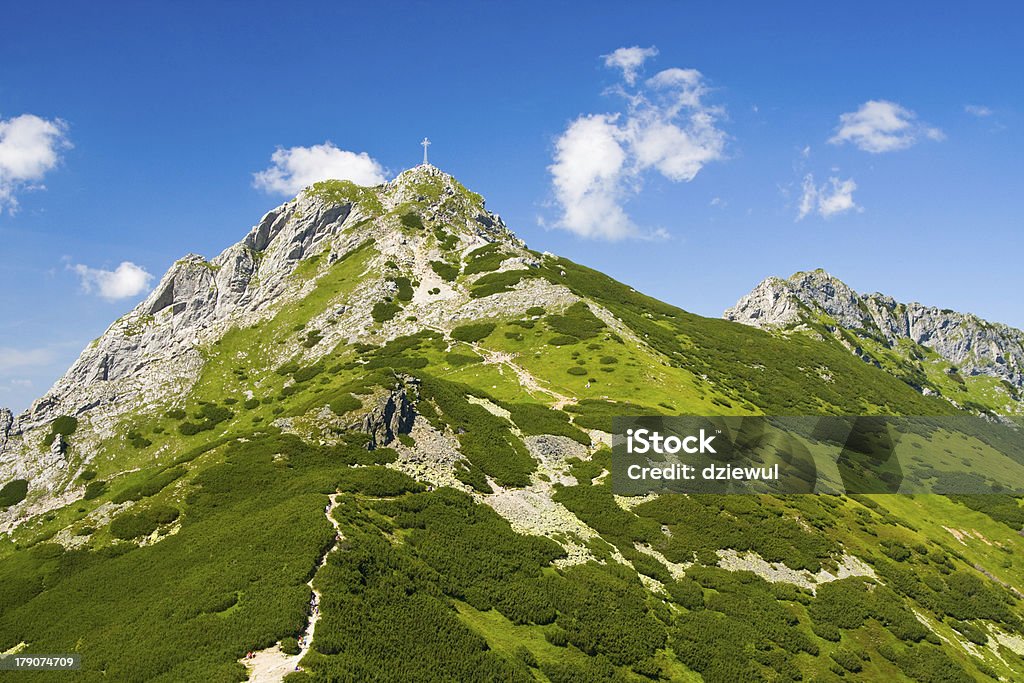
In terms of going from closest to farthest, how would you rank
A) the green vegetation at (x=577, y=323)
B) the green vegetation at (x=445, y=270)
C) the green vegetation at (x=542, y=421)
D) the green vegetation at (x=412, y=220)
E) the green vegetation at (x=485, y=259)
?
the green vegetation at (x=542, y=421) → the green vegetation at (x=577, y=323) → the green vegetation at (x=445, y=270) → the green vegetation at (x=485, y=259) → the green vegetation at (x=412, y=220)

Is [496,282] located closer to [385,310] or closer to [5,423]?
[385,310]

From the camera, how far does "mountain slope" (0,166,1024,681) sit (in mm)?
25875

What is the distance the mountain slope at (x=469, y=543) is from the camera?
84.9 ft

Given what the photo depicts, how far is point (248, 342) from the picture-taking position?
397 ft

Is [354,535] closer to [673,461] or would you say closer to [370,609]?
[370,609]

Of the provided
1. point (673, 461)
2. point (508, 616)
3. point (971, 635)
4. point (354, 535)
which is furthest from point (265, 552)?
point (971, 635)

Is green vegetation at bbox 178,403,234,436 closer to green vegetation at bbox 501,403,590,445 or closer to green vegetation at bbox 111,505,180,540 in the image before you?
green vegetation at bbox 501,403,590,445

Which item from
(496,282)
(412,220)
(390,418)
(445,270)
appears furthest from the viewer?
(412,220)

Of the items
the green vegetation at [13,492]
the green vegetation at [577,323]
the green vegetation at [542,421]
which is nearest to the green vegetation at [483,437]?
the green vegetation at [542,421]

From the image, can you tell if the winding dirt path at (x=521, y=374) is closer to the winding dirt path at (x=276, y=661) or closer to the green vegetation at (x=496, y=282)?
the green vegetation at (x=496, y=282)

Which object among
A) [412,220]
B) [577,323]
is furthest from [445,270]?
[577,323]

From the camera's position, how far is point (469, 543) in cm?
3588

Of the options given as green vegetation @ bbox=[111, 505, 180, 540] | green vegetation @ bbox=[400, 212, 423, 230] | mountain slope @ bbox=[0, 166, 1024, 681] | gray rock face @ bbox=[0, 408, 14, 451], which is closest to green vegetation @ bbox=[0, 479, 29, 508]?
mountain slope @ bbox=[0, 166, 1024, 681]

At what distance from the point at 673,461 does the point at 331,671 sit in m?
39.8
